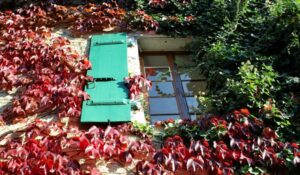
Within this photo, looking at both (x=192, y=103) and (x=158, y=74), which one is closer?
(x=192, y=103)

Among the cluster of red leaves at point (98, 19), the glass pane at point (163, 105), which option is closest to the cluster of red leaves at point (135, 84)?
the glass pane at point (163, 105)

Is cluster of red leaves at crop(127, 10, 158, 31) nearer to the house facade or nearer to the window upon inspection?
the house facade

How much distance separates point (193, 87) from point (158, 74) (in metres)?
0.49

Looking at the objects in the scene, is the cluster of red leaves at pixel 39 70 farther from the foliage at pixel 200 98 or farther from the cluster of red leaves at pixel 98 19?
the cluster of red leaves at pixel 98 19

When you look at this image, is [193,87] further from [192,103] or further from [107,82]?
[107,82]

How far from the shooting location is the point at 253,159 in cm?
363

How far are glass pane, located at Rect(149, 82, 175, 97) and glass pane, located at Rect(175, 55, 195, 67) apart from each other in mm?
451

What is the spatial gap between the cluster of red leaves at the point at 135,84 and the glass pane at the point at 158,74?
0.55m

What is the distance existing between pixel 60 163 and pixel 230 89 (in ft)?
6.04

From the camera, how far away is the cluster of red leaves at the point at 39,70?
13.8ft

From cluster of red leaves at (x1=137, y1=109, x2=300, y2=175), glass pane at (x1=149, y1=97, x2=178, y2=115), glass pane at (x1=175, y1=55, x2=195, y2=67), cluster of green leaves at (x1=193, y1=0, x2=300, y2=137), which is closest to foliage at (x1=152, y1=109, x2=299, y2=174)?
cluster of red leaves at (x1=137, y1=109, x2=300, y2=175)

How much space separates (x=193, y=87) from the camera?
486 cm

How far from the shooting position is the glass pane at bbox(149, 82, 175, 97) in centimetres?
472


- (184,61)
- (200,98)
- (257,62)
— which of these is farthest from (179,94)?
(257,62)
